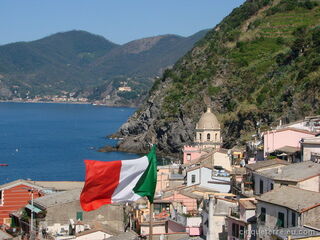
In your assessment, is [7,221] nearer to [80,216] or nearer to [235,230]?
[80,216]

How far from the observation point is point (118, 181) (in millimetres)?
14906

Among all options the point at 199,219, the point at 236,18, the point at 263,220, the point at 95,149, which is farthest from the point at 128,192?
the point at 236,18

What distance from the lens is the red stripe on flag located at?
48.0ft

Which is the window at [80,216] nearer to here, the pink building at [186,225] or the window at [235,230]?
the pink building at [186,225]

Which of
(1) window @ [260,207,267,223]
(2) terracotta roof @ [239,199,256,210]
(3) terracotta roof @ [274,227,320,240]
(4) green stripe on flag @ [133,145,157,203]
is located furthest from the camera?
(2) terracotta roof @ [239,199,256,210]

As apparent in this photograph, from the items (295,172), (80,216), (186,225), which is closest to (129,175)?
(186,225)

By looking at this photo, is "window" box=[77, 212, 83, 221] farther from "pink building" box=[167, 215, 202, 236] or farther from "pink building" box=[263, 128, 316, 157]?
"pink building" box=[263, 128, 316, 157]

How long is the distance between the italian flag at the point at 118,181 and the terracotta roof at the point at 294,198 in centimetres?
583

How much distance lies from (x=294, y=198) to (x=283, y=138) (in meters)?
14.7

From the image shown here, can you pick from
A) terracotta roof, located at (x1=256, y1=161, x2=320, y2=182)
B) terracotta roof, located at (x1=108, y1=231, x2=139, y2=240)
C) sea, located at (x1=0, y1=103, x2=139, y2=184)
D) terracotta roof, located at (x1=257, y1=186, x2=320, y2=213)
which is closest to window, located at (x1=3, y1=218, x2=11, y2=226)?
terracotta roof, located at (x1=108, y1=231, x2=139, y2=240)

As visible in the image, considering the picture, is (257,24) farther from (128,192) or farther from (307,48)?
(128,192)

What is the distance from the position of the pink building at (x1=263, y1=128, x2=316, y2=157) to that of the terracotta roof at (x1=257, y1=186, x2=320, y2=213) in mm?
13156

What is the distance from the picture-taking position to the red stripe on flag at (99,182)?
14633 millimetres

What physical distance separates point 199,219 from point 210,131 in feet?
122
